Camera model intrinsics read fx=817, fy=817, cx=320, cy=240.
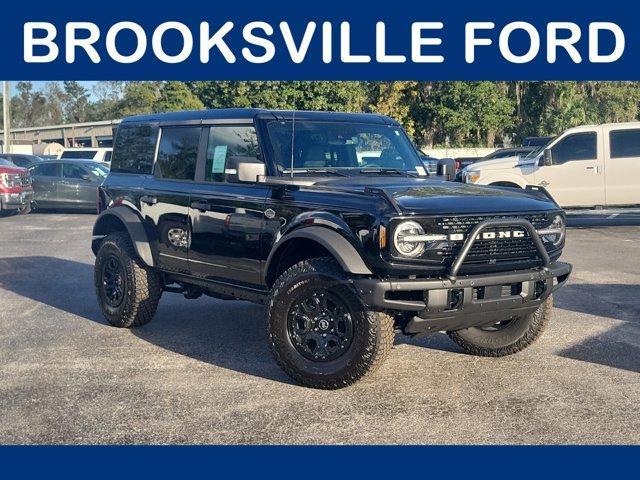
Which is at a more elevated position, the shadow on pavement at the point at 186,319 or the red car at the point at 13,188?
the red car at the point at 13,188

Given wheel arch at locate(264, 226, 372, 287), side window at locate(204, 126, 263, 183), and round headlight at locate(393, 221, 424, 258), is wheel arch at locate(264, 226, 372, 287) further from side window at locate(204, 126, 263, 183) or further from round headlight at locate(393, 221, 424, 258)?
side window at locate(204, 126, 263, 183)

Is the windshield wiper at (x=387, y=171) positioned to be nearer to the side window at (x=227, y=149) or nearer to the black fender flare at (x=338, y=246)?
the side window at (x=227, y=149)

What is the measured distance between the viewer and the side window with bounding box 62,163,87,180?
851 inches

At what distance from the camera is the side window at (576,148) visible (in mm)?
16438

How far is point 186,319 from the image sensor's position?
8203 mm

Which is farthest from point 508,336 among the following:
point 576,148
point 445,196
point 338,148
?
point 576,148

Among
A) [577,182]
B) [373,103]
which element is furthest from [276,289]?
[373,103]

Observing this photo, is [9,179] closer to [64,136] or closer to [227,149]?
[227,149]

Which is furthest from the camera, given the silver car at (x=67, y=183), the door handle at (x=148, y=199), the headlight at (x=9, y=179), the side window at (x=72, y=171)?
the side window at (x=72, y=171)

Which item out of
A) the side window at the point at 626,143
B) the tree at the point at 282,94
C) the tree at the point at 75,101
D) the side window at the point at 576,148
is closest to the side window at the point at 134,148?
the side window at the point at 576,148

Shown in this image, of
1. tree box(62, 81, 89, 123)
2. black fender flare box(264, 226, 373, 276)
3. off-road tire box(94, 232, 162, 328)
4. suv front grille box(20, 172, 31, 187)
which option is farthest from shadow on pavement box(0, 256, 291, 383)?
tree box(62, 81, 89, 123)

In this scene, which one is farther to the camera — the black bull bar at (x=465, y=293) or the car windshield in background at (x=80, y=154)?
the car windshield in background at (x=80, y=154)

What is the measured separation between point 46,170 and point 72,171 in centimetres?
85

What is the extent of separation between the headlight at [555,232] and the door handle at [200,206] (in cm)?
268
